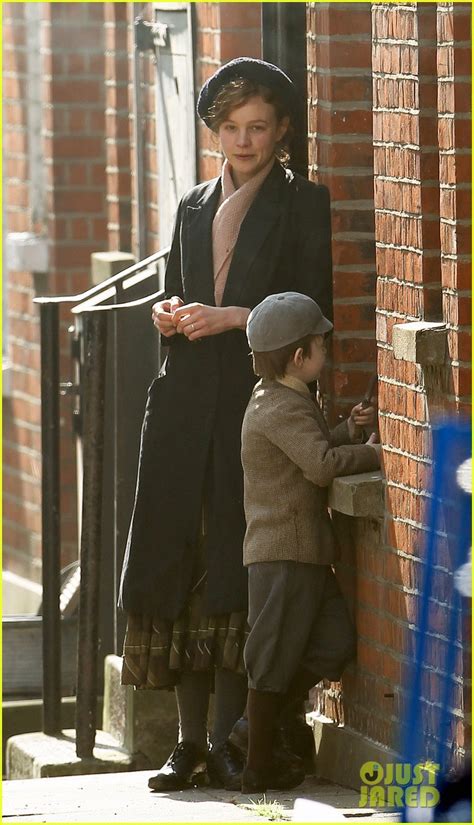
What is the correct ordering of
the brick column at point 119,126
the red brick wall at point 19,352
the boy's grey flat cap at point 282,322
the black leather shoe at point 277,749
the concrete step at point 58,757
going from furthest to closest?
1. the red brick wall at point 19,352
2. the brick column at point 119,126
3. the concrete step at point 58,757
4. the black leather shoe at point 277,749
5. the boy's grey flat cap at point 282,322

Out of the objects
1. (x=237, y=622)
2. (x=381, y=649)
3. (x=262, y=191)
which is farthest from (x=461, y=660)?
(x=262, y=191)

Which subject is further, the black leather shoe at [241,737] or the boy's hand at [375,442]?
the black leather shoe at [241,737]

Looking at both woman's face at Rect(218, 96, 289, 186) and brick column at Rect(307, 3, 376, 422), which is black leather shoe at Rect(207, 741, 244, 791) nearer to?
brick column at Rect(307, 3, 376, 422)

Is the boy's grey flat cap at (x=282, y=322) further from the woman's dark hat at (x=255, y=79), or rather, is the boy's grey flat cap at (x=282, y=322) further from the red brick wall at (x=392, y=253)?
the woman's dark hat at (x=255, y=79)

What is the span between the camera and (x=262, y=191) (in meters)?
5.89

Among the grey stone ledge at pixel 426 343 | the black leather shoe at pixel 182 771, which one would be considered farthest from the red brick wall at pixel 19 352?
the grey stone ledge at pixel 426 343

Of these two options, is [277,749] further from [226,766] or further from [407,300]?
[407,300]

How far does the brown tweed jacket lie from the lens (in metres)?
5.50

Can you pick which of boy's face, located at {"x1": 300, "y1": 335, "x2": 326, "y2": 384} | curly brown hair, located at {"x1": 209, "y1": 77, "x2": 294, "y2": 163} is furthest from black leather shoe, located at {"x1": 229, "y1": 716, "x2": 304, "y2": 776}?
curly brown hair, located at {"x1": 209, "y1": 77, "x2": 294, "y2": 163}

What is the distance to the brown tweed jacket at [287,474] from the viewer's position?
550 centimetres

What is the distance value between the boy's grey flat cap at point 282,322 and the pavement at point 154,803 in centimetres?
121

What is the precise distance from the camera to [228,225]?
5.92m

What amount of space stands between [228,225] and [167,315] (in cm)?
31

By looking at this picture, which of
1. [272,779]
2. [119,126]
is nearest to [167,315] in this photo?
[272,779]
